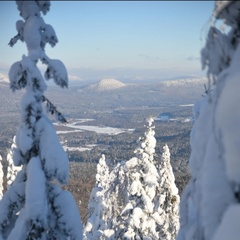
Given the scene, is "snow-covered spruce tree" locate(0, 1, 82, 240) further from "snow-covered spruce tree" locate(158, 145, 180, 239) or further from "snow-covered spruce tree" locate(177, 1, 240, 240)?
"snow-covered spruce tree" locate(158, 145, 180, 239)

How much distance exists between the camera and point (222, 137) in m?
2.63

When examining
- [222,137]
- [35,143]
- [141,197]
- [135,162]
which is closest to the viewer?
[222,137]

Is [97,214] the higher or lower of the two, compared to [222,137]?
lower

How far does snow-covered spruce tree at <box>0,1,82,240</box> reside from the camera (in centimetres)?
761

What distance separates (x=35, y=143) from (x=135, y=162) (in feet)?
36.3

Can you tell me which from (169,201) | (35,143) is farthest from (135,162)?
(35,143)

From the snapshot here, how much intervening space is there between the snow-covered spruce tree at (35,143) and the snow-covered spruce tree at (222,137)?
5105mm

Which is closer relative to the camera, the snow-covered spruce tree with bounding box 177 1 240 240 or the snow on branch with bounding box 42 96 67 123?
the snow-covered spruce tree with bounding box 177 1 240 240

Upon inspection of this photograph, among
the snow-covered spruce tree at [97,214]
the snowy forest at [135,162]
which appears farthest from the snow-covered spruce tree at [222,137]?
the snow-covered spruce tree at [97,214]

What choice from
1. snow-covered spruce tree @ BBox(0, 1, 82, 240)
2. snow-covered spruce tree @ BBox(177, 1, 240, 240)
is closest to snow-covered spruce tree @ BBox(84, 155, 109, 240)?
snow-covered spruce tree @ BBox(0, 1, 82, 240)

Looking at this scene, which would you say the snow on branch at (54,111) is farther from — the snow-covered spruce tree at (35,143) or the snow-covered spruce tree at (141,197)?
the snow-covered spruce tree at (141,197)

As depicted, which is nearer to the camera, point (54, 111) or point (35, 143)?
point (35, 143)

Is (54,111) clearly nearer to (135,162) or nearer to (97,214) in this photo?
(135,162)

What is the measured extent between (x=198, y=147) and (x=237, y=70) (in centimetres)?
91
